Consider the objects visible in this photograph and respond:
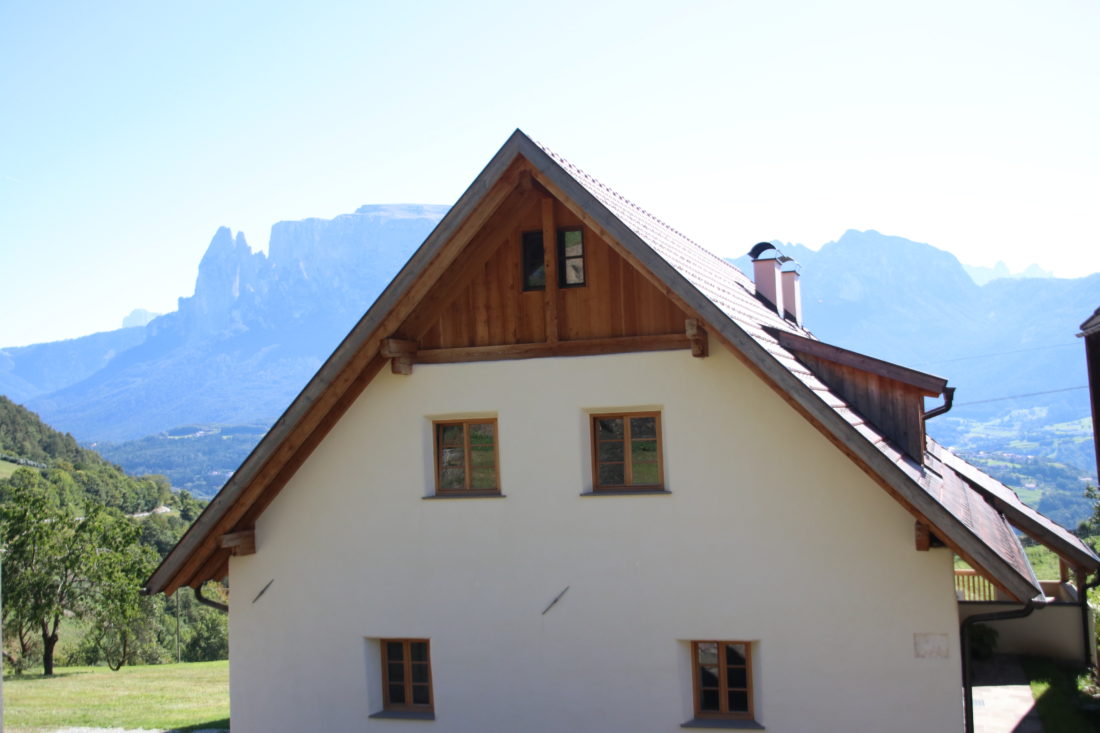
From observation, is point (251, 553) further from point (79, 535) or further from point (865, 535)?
point (79, 535)

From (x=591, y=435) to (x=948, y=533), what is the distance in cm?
394

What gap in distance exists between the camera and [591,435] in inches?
437

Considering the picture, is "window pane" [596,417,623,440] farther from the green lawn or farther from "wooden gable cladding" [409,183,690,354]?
the green lawn

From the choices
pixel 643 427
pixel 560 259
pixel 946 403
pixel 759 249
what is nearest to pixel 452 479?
pixel 643 427

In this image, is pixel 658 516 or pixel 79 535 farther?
pixel 79 535

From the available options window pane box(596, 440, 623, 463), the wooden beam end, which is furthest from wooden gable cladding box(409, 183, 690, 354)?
the wooden beam end

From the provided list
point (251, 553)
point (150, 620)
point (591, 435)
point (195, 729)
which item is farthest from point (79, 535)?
point (591, 435)

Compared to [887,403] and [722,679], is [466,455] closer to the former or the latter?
[722,679]

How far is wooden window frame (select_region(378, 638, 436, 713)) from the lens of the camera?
11.4 m

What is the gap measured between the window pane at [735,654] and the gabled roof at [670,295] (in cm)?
246

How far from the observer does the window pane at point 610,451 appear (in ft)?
36.2

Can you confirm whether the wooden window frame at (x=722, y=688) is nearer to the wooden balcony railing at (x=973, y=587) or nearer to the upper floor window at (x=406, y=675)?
the upper floor window at (x=406, y=675)

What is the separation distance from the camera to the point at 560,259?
11.0 m

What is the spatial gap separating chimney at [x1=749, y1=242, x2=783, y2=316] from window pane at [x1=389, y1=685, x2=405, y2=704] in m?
8.73
